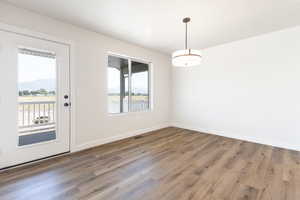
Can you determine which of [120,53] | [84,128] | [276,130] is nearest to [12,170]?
[84,128]

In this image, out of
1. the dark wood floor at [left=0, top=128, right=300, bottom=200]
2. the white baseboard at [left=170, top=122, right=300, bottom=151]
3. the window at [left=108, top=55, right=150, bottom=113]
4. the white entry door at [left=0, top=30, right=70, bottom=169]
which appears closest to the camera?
the dark wood floor at [left=0, top=128, right=300, bottom=200]

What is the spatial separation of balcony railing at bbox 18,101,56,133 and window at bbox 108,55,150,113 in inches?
47.7

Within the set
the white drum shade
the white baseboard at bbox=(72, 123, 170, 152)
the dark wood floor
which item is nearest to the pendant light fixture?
the white drum shade

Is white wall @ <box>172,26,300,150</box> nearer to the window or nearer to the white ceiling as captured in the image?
the white ceiling

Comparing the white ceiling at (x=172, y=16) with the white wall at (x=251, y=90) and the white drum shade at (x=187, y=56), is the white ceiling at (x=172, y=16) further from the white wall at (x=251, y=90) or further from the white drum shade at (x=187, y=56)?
the white drum shade at (x=187, y=56)

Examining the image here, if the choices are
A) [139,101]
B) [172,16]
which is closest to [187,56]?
[172,16]

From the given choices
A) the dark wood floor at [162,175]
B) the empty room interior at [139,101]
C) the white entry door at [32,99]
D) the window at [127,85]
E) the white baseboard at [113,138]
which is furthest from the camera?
the window at [127,85]

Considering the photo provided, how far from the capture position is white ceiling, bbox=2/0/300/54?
2201 millimetres

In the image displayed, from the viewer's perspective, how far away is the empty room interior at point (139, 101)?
6.26ft

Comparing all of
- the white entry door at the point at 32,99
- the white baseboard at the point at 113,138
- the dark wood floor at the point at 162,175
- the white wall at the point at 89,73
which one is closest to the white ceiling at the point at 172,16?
the white wall at the point at 89,73

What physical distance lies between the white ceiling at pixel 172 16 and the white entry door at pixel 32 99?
0.66 metres

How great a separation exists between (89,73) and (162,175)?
2407mm

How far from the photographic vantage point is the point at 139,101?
4.37 m

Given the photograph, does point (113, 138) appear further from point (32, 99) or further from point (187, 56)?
point (187, 56)
